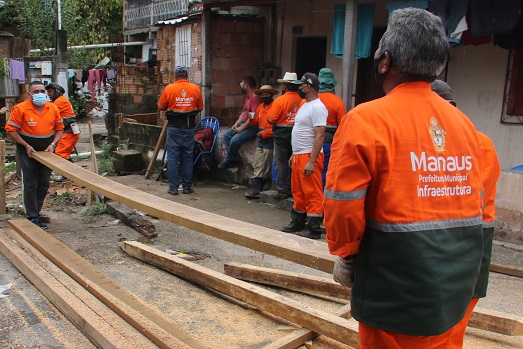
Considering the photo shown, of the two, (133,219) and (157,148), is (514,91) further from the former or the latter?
(157,148)

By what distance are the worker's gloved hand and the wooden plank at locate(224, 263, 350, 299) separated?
1.87 metres

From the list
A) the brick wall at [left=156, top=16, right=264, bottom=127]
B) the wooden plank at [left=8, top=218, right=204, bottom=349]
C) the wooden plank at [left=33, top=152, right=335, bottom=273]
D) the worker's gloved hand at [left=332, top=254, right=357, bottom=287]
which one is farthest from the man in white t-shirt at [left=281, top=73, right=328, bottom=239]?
the brick wall at [left=156, top=16, right=264, bottom=127]

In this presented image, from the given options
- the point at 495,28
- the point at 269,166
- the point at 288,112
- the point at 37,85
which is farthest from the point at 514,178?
the point at 37,85

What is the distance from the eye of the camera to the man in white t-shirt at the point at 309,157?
6.04 metres

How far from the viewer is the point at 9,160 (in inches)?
469

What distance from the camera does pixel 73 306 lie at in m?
3.77

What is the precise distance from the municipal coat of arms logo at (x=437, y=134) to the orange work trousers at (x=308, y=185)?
4.20m

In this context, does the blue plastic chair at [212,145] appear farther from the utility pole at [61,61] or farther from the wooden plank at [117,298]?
the utility pole at [61,61]

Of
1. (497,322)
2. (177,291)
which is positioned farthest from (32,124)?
(497,322)

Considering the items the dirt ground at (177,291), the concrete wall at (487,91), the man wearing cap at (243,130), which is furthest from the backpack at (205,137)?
the concrete wall at (487,91)

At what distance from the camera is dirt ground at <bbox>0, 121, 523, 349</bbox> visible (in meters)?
3.62

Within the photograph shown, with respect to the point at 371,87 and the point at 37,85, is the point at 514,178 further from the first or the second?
the point at 37,85

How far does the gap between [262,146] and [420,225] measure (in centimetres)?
651

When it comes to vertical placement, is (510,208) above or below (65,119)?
below
